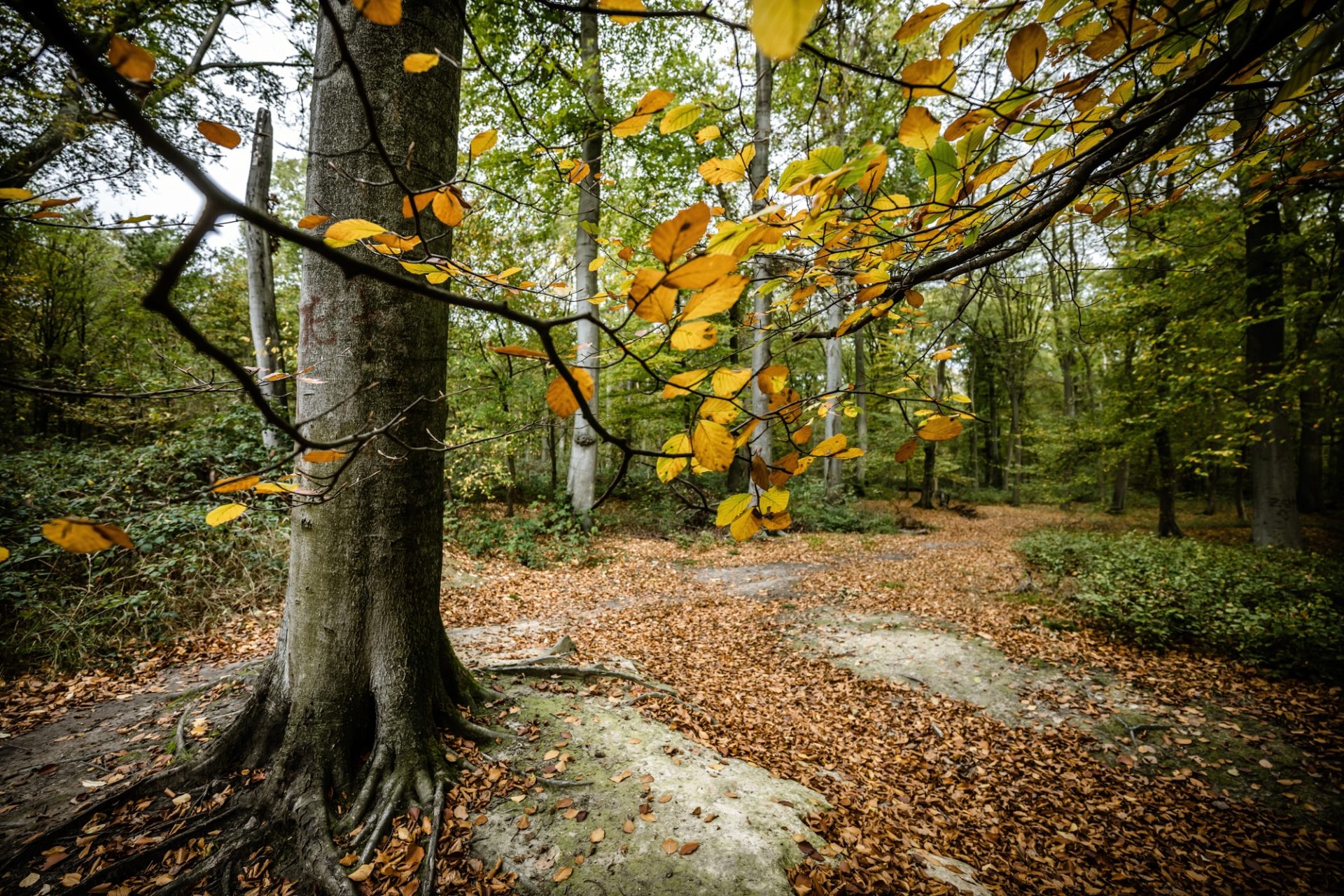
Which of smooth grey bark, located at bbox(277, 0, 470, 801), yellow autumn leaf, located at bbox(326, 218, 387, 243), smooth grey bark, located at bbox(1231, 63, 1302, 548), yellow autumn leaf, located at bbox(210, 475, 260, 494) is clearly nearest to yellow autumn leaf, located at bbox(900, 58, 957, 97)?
yellow autumn leaf, located at bbox(326, 218, 387, 243)

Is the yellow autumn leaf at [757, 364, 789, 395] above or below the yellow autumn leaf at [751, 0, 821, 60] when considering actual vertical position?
below

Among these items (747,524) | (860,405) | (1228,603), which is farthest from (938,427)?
(860,405)

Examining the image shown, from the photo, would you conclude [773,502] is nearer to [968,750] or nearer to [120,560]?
[968,750]

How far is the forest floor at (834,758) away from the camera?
2344 mm

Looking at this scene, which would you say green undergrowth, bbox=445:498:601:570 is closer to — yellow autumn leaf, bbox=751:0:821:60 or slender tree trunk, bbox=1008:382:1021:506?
yellow autumn leaf, bbox=751:0:821:60

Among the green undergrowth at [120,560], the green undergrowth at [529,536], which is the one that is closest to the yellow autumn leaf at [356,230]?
the green undergrowth at [120,560]

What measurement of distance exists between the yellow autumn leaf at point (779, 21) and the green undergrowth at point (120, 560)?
13.5ft

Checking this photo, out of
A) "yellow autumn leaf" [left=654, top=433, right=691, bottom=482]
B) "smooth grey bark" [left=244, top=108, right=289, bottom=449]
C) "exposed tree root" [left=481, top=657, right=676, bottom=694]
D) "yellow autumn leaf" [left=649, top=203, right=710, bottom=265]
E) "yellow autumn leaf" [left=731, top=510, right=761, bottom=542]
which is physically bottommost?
"exposed tree root" [left=481, top=657, right=676, bottom=694]

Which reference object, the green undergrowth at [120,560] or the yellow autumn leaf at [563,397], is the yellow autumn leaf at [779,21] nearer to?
the yellow autumn leaf at [563,397]

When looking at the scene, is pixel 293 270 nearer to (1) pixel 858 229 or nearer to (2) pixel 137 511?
(2) pixel 137 511

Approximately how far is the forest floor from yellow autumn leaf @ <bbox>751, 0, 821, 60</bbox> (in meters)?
2.87

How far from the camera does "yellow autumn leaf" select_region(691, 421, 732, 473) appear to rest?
97 cm

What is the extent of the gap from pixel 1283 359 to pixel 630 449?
10620mm

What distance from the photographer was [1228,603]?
480cm
